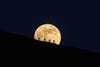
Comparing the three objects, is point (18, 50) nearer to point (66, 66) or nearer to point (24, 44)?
point (24, 44)

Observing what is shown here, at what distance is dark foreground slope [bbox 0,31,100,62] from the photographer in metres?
3.21

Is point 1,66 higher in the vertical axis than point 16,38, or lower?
lower

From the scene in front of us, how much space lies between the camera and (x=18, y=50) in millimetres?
3215

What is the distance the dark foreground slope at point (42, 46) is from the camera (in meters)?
3.21

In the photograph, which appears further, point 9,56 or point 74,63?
point 74,63

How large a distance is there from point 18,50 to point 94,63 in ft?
2.74

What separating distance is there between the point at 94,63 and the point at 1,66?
41.0 inches

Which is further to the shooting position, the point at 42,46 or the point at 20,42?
the point at 42,46

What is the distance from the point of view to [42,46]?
11.3ft

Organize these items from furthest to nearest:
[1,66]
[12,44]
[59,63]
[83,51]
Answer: [83,51] → [59,63] → [12,44] → [1,66]

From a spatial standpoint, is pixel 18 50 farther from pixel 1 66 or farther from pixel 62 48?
pixel 62 48

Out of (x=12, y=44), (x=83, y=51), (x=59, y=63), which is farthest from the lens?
(x=83, y=51)

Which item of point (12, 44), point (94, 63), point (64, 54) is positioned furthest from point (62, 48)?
point (12, 44)

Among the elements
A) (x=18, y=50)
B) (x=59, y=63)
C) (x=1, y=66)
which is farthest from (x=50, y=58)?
(x=1, y=66)
